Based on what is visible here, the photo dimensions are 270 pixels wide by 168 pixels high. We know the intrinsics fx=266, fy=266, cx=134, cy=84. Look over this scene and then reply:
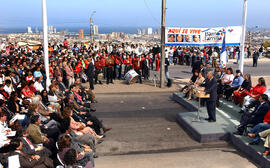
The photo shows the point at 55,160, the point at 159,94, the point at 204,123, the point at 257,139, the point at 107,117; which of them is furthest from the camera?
the point at 159,94

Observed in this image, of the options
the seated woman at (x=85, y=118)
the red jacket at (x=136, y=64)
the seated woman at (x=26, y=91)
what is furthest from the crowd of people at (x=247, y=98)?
the seated woman at (x=26, y=91)

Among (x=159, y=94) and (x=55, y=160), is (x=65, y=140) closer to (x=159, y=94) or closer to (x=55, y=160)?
(x=55, y=160)

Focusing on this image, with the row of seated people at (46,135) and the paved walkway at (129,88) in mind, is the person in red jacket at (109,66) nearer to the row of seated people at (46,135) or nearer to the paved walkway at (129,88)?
the paved walkway at (129,88)

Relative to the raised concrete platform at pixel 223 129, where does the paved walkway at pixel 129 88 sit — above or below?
above

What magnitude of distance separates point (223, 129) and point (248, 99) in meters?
1.93

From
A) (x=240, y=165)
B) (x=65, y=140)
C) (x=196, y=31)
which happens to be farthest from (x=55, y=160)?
(x=196, y=31)

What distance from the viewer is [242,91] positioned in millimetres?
10656

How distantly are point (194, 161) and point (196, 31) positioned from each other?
10.1 meters

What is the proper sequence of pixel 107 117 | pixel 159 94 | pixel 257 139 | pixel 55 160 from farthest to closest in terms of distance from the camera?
pixel 159 94 < pixel 107 117 < pixel 257 139 < pixel 55 160

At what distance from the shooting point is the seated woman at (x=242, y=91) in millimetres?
10547

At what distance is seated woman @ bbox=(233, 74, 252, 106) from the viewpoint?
34.6ft

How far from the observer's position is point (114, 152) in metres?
7.61

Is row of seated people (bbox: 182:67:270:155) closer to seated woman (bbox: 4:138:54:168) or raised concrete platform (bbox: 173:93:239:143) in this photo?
raised concrete platform (bbox: 173:93:239:143)

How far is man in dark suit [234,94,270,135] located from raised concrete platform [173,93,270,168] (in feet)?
1.06
